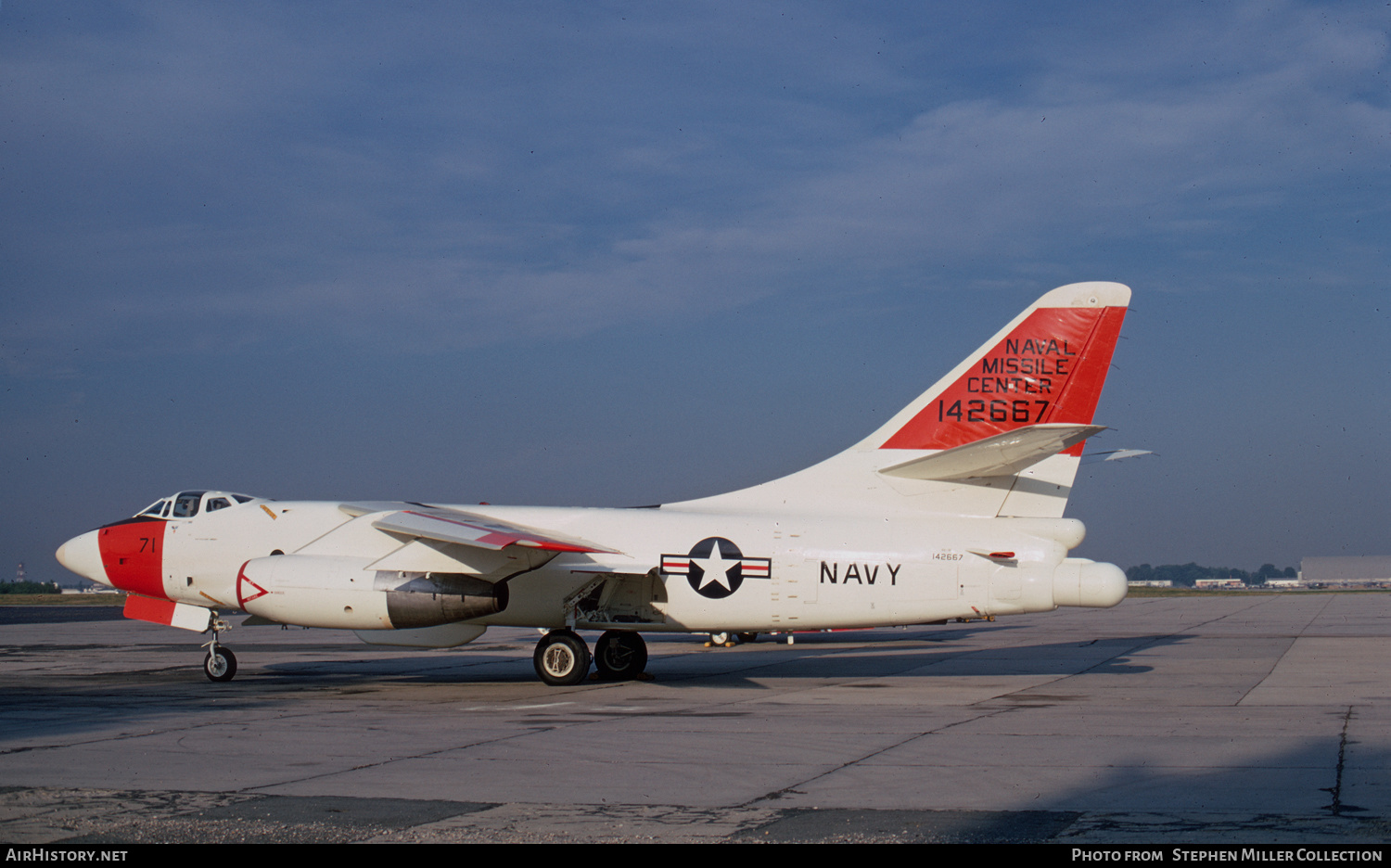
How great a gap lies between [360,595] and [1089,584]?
991 centimetres

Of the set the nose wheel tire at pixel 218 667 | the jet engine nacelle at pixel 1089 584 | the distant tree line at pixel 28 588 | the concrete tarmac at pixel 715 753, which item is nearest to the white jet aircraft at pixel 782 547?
the jet engine nacelle at pixel 1089 584

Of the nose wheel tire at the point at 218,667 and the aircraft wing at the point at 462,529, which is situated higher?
the aircraft wing at the point at 462,529

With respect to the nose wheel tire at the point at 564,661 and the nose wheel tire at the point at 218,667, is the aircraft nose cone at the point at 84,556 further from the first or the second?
the nose wheel tire at the point at 564,661

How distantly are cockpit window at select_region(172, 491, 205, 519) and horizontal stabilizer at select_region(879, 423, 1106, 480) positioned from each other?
1088 cm

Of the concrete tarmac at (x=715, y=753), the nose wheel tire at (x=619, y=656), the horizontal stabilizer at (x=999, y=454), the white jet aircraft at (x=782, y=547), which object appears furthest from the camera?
the nose wheel tire at (x=619, y=656)

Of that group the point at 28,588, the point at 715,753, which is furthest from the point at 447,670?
the point at 28,588

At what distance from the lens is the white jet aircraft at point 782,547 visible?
15.2 metres

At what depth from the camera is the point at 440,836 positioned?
6.63 metres

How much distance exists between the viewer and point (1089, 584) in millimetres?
14633

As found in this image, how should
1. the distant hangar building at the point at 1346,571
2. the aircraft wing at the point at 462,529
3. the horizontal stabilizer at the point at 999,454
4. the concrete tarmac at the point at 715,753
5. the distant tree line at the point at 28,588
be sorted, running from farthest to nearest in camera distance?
the distant hangar building at the point at 1346,571
the distant tree line at the point at 28,588
the aircraft wing at the point at 462,529
the horizontal stabilizer at the point at 999,454
the concrete tarmac at the point at 715,753

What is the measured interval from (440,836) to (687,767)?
2.94m

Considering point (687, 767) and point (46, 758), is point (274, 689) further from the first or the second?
point (687, 767)

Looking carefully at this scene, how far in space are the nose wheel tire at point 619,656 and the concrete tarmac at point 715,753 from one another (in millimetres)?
802
